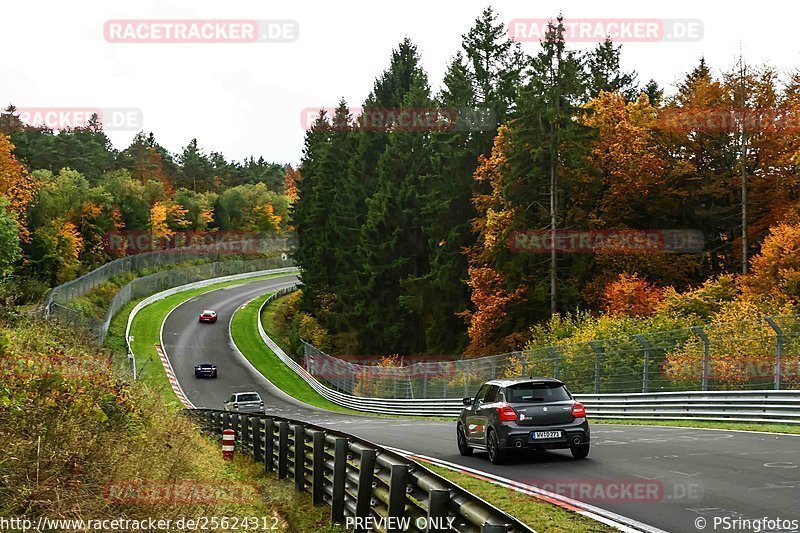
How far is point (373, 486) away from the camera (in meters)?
10.6

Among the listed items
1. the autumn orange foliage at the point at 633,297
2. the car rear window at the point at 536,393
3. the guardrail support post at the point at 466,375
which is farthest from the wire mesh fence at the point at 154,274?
the car rear window at the point at 536,393

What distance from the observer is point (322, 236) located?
81.4m

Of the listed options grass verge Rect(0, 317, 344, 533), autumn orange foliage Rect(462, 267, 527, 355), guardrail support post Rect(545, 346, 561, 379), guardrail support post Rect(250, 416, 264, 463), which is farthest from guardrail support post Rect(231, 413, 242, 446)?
autumn orange foliage Rect(462, 267, 527, 355)

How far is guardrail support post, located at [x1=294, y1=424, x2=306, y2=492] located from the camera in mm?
14273

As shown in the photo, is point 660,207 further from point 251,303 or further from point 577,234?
point 251,303

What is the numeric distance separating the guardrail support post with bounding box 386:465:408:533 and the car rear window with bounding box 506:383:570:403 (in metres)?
7.14

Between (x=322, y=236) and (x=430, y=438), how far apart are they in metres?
59.7

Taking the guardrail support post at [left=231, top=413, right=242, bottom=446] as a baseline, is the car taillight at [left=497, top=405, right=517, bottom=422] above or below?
above

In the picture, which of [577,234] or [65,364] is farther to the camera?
[577,234]

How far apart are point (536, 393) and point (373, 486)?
5.95 meters

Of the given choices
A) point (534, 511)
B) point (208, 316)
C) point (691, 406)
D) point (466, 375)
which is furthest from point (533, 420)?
point (208, 316)

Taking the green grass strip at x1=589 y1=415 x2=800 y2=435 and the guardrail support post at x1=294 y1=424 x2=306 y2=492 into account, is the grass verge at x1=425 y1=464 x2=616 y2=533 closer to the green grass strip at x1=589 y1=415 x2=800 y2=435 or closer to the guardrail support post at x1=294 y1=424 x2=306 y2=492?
the guardrail support post at x1=294 y1=424 x2=306 y2=492

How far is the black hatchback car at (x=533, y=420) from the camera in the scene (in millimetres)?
15445

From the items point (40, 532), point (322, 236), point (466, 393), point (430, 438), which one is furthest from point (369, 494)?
point (322, 236)
